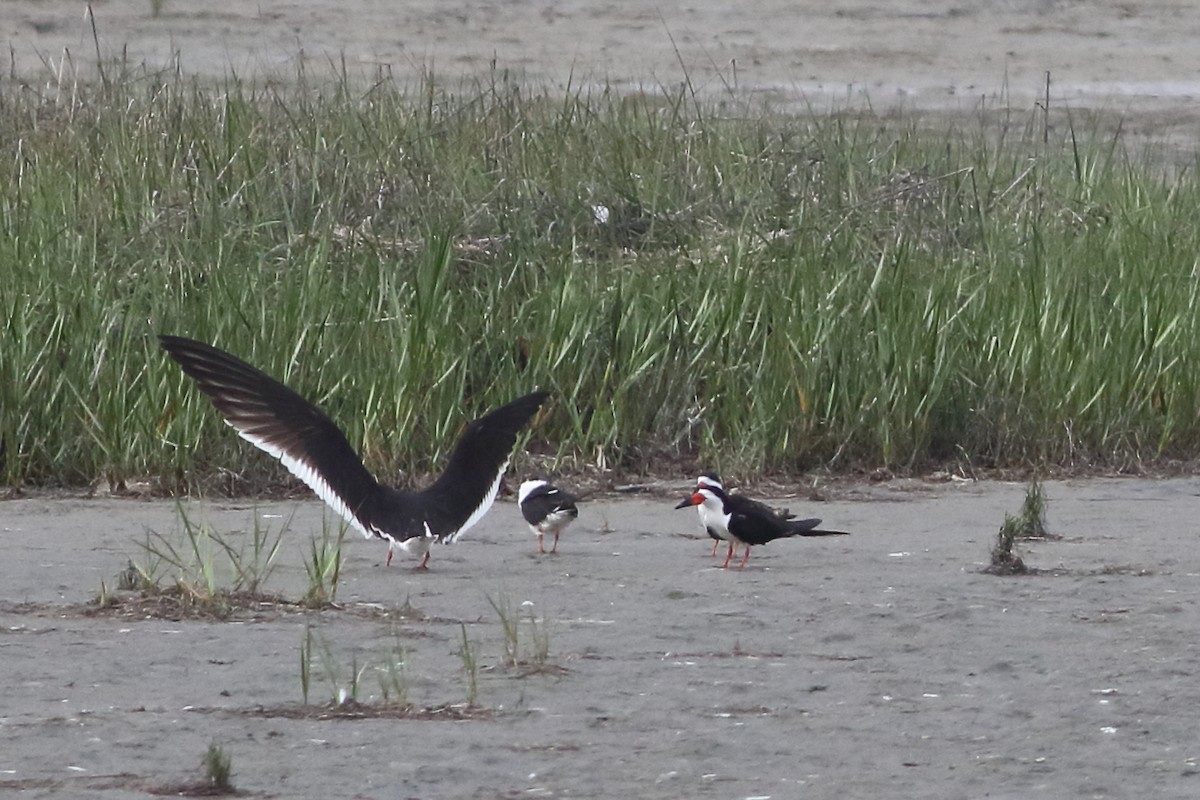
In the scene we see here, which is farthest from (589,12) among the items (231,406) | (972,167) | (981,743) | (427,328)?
(981,743)

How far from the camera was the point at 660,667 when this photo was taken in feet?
17.9

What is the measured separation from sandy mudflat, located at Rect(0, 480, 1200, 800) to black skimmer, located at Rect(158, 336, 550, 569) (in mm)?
192

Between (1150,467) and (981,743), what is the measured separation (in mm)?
4023

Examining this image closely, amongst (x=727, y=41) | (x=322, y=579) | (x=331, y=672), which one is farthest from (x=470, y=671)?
(x=727, y=41)

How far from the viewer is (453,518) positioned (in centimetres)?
654

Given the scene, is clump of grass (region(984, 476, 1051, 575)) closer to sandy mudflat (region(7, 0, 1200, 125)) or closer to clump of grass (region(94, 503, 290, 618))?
clump of grass (region(94, 503, 290, 618))

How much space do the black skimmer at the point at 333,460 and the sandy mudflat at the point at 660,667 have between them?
0.19m

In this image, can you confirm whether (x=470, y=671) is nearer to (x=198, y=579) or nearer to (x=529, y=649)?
(x=529, y=649)

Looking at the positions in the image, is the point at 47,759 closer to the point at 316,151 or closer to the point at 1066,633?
the point at 1066,633

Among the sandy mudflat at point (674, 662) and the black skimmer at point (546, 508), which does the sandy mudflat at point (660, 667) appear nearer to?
the sandy mudflat at point (674, 662)

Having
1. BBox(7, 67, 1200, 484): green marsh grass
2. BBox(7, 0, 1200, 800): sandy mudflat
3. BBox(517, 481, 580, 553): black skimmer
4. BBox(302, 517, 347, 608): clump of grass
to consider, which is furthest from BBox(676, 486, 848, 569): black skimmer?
BBox(7, 67, 1200, 484): green marsh grass

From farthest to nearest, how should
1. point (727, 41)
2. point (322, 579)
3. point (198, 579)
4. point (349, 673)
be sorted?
point (727, 41) < point (198, 579) < point (322, 579) < point (349, 673)

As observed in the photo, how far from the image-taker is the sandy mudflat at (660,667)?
14.7 feet

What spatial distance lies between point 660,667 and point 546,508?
1.44 m
